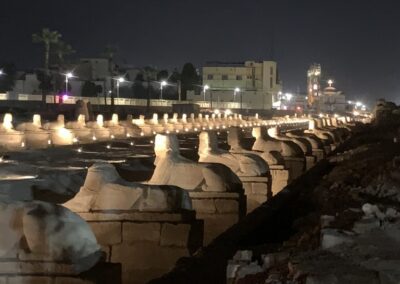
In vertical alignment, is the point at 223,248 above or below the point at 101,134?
below

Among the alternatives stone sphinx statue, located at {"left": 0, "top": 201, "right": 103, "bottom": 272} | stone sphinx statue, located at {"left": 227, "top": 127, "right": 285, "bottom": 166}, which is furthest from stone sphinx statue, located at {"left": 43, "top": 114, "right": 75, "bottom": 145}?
stone sphinx statue, located at {"left": 0, "top": 201, "right": 103, "bottom": 272}

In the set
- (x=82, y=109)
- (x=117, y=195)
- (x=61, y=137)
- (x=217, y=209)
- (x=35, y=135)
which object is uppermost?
(x=82, y=109)

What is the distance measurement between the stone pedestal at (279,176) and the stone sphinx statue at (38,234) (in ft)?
38.7

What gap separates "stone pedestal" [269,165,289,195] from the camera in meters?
19.0

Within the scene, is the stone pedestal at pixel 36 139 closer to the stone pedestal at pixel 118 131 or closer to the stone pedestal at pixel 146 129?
the stone pedestal at pixel 118 131

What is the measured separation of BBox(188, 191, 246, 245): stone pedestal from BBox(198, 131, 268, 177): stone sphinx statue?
2.68 m

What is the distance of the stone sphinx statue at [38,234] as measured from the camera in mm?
7434

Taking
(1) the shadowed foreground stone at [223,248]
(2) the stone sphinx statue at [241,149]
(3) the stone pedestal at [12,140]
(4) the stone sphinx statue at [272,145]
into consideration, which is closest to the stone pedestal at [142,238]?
(1) the shadowed foreground stone at [223,248]

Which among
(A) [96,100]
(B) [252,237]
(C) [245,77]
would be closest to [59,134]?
(B) [252,237]

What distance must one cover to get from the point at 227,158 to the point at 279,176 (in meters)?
3.76

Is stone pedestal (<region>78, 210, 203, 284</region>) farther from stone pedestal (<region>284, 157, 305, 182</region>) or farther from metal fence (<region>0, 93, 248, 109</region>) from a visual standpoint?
metal fence (<region>0, 93, 248, 109</region>)

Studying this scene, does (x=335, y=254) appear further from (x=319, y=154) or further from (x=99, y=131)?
(x=99, y=131)

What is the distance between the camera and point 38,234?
7.42 meters

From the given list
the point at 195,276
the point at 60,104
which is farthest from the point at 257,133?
the point at 60,104
